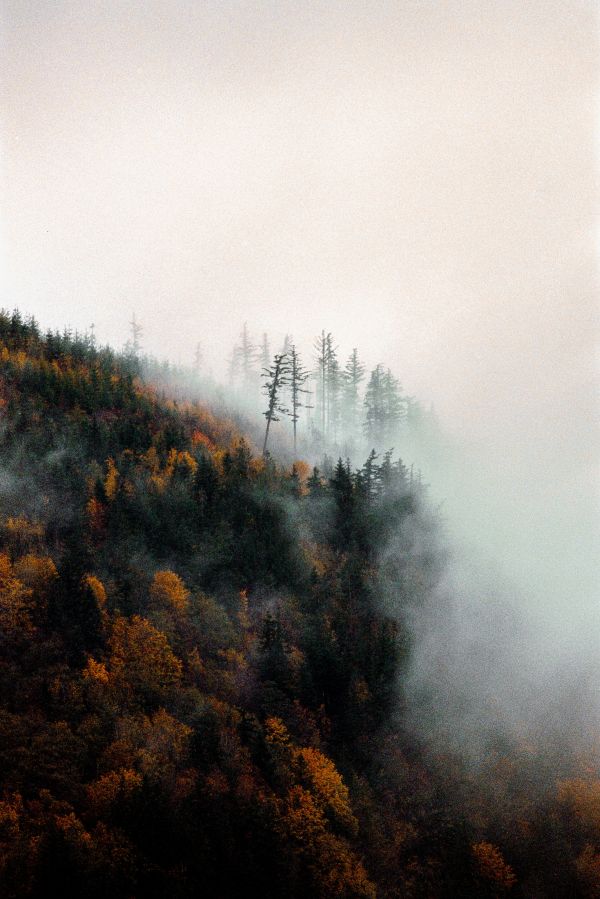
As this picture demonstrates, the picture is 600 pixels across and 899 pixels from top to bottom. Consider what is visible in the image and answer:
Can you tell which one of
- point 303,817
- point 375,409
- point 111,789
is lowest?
point 303,817

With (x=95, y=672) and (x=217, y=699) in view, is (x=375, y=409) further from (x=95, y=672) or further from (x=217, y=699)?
(x=95, y=672)

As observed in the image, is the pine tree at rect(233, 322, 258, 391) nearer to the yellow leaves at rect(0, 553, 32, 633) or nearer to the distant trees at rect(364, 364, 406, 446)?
the distant trees at rect(364, 364, 406, 446)

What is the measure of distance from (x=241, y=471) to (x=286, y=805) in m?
18.8

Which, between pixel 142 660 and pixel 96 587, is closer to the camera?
pixel 142 660

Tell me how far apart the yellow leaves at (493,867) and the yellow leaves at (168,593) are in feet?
55.7

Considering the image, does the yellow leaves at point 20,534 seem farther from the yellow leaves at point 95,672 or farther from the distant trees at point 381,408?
the distant trees at point 381,408

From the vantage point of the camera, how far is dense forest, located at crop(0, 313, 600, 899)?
16.5 metres

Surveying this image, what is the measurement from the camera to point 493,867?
20.7 meters

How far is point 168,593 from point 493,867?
18641 mm

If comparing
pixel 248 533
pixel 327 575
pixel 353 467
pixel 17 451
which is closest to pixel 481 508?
pixel 353 467

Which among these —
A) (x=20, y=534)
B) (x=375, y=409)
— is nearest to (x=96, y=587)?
(x=20, y=534)

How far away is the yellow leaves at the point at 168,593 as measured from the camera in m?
23.7

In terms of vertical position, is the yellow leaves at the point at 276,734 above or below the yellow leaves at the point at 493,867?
above

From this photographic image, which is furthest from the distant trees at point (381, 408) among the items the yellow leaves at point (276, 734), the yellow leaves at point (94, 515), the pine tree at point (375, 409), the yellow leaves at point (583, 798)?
the yellow leaves at point (276, 734)
